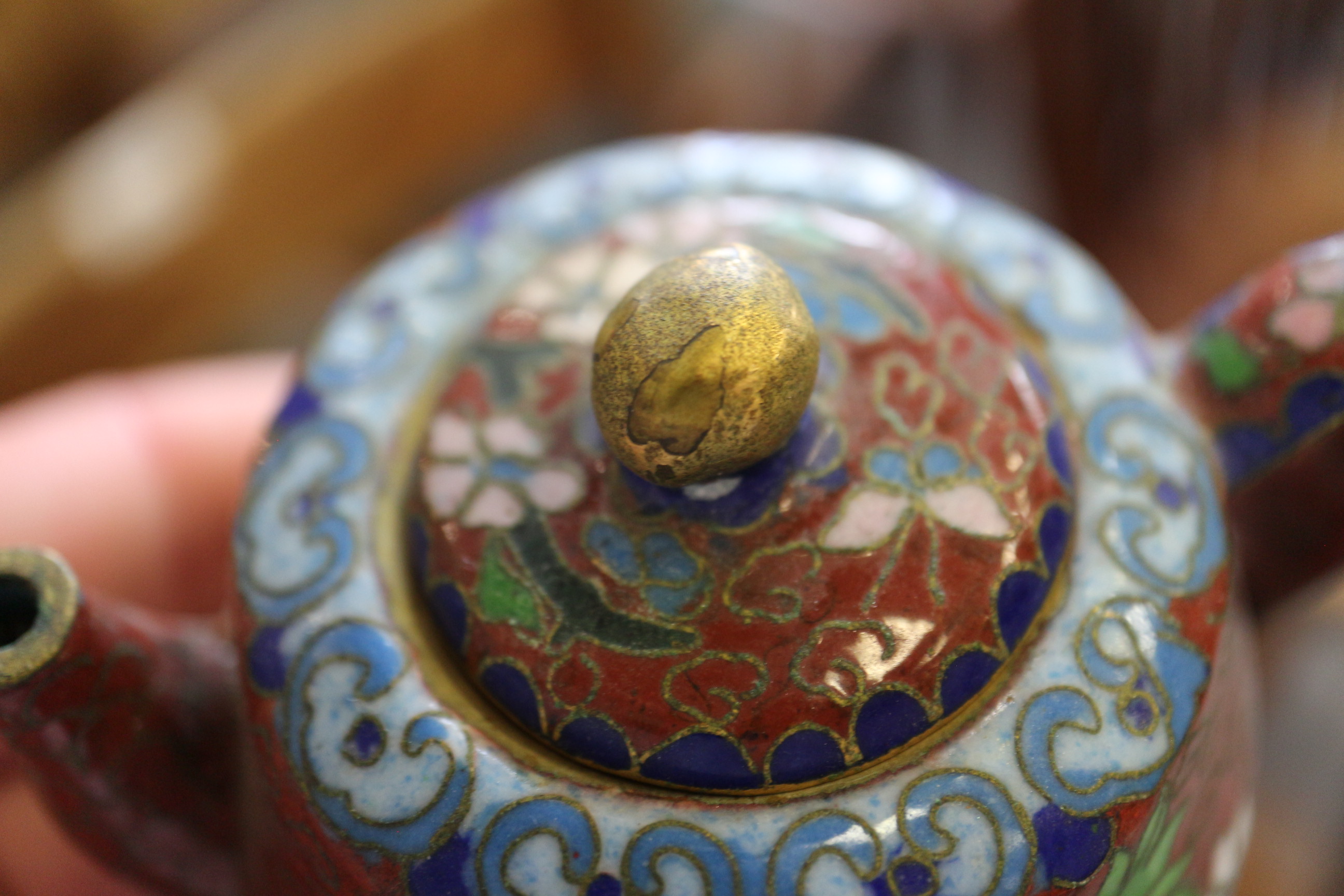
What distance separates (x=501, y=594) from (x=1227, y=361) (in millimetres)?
445

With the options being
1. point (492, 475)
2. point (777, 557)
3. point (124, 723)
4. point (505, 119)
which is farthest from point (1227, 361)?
point (505, 119)

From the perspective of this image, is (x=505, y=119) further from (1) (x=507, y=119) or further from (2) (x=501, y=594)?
(2) (x=501, y=594)

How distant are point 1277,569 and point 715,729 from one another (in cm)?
50

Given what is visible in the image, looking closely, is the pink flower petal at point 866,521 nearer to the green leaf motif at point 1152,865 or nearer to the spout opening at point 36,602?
the green leaf motif at point 1152,865

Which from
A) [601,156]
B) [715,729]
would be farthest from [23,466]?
[715,729]

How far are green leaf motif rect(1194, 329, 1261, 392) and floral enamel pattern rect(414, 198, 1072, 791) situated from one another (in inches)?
4.3

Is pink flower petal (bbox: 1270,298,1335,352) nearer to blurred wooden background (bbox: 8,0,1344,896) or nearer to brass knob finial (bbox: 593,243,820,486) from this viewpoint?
brass knob finial (bbox: 593,243,820,486)

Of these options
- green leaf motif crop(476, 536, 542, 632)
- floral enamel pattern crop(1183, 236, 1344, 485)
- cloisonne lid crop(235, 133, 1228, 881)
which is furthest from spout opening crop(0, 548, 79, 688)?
floral enamel pattern crop(1183, 236, 1344, 485)

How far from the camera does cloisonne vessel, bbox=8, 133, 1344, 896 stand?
1.84ft

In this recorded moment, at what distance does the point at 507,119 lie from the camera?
1.95m

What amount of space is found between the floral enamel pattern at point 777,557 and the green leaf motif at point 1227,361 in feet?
0.36

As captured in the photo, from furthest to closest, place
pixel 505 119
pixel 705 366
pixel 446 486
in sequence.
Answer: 1. pixel 505 119
2. pixel 446 486
3. pixel 705 366

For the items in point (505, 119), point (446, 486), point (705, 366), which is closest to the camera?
point (705, 366)

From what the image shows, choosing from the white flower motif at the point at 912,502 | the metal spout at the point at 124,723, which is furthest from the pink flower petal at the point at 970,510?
the metal spout at the point at 124,723
